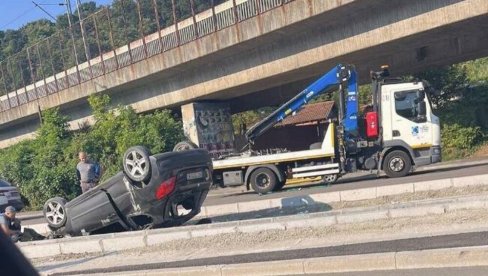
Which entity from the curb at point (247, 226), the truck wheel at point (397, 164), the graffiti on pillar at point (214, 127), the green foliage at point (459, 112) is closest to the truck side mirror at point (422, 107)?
the truck wheel at point (397, 164)

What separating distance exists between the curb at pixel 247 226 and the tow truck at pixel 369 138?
8553 mm

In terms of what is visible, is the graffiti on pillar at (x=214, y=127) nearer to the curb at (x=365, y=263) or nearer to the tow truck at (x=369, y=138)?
the tow truck at (x=369, y=138)

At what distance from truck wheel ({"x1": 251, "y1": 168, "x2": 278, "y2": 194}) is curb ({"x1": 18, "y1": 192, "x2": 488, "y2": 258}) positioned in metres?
8.83

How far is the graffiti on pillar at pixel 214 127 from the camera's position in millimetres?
29641

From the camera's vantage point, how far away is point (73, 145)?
101 ft

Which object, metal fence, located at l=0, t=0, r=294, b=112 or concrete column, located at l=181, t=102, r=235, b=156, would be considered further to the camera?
concrete column, located at l=181, t=102, r=235, b=156

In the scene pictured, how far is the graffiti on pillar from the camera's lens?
29.6 m

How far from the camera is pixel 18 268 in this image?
1185mm

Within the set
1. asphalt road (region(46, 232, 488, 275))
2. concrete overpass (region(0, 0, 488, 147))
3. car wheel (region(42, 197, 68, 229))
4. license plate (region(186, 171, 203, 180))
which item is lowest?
asphalt road (region(46, 232, 488, 275))

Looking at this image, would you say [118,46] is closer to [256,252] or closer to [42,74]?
[42,74]

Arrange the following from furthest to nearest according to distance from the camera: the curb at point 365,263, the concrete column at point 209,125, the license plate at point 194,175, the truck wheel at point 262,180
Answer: the concrete column at point 209,125
the truck wheel at point 262,180
the license plate at point 194,175
the curb at point 365,263

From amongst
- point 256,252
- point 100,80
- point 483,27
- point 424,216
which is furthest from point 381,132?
point 100,80

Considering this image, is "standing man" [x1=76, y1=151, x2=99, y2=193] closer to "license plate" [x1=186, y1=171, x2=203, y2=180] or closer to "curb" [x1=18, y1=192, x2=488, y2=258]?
"curb" [x1=18, y1=192, x2=488, y2=258]

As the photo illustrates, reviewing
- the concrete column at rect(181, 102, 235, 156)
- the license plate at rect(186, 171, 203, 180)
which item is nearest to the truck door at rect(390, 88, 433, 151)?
the license plate at rect(186, 171, 203, 180)
